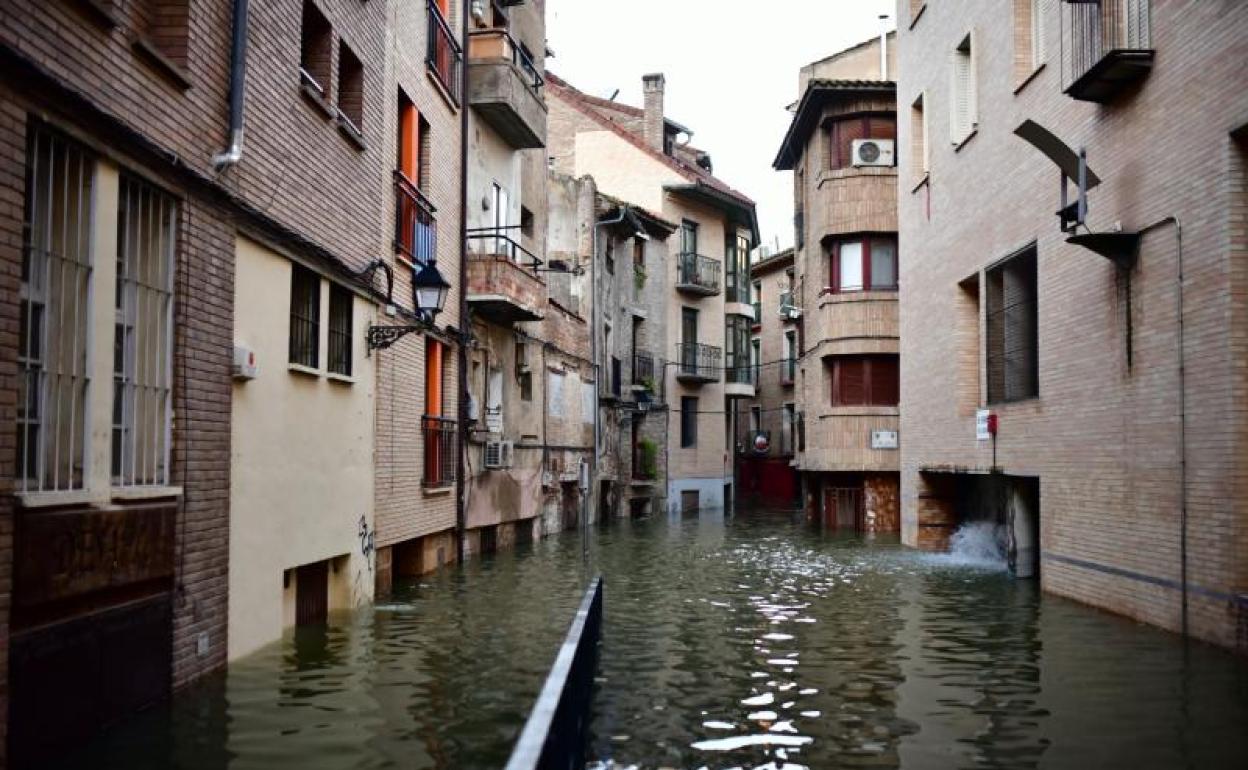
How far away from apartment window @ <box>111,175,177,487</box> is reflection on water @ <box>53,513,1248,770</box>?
1657 mm

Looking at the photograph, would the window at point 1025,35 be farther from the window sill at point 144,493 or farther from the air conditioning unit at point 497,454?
the window sill at point 144,493

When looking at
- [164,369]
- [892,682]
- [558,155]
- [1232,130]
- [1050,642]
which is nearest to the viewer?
[164,369]

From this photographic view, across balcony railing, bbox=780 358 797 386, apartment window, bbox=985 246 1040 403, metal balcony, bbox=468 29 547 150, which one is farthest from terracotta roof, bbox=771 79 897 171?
balcony railing, bbox=780 358 797 386

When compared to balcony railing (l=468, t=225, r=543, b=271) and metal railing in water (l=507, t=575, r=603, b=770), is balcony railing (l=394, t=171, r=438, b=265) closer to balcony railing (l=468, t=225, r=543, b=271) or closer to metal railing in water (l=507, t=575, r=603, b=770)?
balcony railing (l=468, t=225, r=543, b=271)

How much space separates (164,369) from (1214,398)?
28.0ft

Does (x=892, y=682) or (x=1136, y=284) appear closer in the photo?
(x=892, y=682)

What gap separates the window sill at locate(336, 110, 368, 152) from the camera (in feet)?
41.5

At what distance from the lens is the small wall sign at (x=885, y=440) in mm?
28094

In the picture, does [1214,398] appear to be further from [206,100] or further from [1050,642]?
[206,100]

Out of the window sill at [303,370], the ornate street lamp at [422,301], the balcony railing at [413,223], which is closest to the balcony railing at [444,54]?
the balcony railing at [413,223]

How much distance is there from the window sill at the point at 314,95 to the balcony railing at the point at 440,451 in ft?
18.6

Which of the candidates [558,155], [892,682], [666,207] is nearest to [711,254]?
[666,207]

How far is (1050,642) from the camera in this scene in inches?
449

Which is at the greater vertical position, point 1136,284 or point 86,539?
point 1136,284
